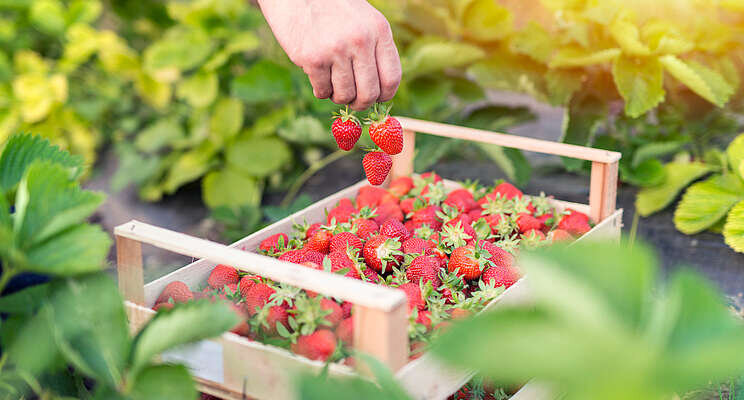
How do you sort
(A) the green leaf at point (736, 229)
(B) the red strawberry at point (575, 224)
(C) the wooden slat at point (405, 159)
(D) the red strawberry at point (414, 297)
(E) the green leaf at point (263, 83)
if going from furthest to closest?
(E) the green leaf at point (263, 83), (C) the wooden slat at point (405, 159), (A) the green leaf at point (736, 229), (B) the red strawberry at point (575, 224), (D) the red strawberry at point (414, 297)

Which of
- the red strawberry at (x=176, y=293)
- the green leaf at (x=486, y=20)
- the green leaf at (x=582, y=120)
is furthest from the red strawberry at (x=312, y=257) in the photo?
the green leaf at (x=486, y=20)

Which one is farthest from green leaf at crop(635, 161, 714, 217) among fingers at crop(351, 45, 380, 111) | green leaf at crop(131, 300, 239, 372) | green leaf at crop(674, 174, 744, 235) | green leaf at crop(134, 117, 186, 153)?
green leaf at crop(134, 117, 186, 153)

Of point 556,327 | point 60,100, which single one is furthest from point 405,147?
point 60,100

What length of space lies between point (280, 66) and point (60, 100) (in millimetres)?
984

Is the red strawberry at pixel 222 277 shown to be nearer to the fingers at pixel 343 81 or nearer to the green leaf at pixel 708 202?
the fingers at pixel 343 81

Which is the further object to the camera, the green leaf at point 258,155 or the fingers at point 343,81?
the green leaf at point 258,155

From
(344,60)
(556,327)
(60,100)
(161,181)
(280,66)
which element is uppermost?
(344,60)

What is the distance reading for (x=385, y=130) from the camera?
133 centimetres

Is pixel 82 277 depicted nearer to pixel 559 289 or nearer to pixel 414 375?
pixel 414 375

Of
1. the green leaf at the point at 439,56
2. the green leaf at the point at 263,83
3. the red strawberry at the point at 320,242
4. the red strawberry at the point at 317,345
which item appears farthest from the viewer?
the green leaf at the point at 263,83

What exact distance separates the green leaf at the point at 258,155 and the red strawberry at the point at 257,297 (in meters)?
1.34

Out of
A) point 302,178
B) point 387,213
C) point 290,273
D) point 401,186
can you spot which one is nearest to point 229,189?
point 302,178

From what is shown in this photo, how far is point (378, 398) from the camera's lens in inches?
30.4

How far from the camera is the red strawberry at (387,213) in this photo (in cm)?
155
